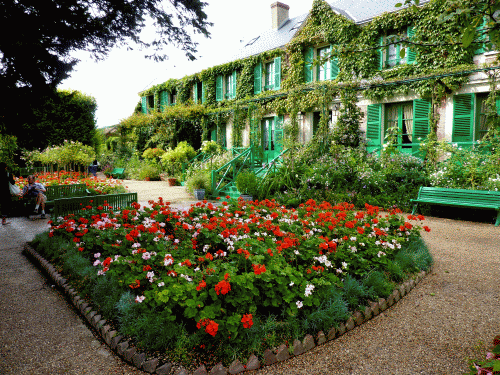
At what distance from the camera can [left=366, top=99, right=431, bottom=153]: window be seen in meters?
11.5

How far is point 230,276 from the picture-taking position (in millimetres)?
2641

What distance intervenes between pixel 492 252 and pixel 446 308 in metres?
2.54

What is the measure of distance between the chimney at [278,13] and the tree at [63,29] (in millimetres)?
13918

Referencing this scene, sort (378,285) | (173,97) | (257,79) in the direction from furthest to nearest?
(173,97) → (257,79) → (378,285)

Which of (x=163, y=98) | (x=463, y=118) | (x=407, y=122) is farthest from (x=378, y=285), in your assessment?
(x=163, y=98)

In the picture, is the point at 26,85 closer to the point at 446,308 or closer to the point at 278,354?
the point at 278,354

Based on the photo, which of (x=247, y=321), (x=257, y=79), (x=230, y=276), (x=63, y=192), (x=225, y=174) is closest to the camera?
(x=247, y=321)

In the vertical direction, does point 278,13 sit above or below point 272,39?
above

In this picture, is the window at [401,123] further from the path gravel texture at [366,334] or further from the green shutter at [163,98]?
the green shutter at [163,98]

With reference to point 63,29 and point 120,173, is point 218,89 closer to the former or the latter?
point 120,173

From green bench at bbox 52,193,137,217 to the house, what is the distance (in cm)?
626

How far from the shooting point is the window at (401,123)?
11.5 meters

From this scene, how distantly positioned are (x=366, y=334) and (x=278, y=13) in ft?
59.0

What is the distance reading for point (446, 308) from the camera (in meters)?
3.34
